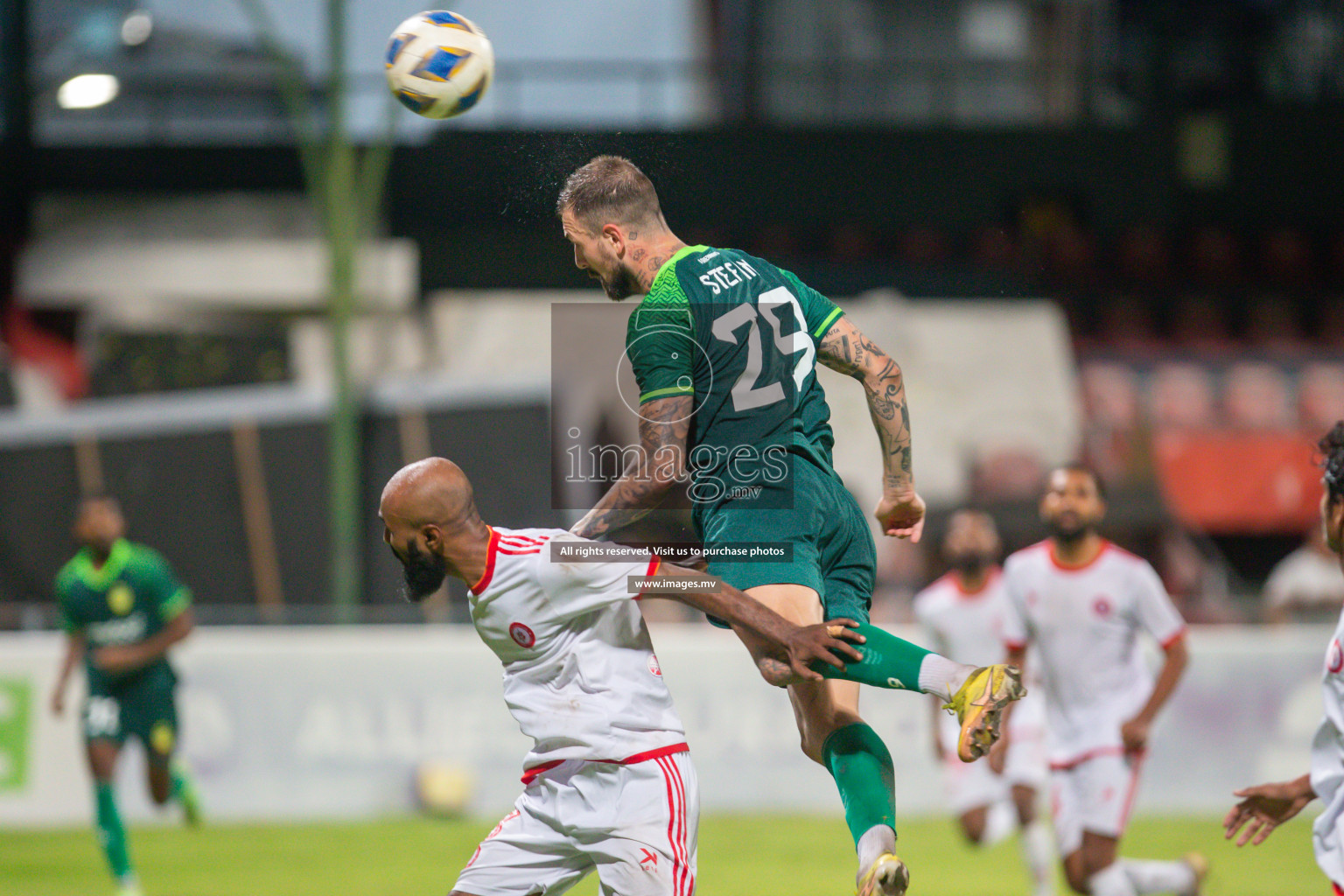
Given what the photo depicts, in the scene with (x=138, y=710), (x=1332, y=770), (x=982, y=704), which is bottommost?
(x=138, y=710)

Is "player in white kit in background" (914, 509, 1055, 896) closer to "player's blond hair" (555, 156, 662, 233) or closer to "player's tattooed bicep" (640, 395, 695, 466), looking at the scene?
"player's tattooed bicep" (640, 395, 695, 466)

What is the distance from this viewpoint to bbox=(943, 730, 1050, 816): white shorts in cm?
766

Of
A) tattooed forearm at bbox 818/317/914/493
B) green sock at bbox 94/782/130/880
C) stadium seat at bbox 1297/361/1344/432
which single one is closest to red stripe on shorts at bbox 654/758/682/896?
tattooed forearm at bbox 818/317/914/493

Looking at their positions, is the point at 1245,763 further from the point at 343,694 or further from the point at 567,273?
the point at 567,273

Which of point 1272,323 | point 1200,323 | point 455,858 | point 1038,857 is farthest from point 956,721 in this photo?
point 1272,323

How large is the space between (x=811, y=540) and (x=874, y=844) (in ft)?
2.57

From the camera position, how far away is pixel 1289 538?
17.3m

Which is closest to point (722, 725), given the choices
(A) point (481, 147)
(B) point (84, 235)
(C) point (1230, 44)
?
(A) point (481, 147)

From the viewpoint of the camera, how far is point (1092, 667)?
6.62 metres

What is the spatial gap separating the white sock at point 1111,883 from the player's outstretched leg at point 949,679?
3.03 metres

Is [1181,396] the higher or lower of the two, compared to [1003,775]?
higher

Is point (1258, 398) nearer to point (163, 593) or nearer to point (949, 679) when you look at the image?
point (163, 593)

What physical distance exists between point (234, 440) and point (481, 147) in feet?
39.6

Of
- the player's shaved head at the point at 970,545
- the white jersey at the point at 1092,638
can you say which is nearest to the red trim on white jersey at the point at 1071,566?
the white jersey at the point at 1092,638
